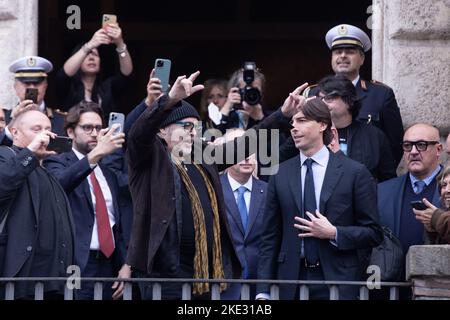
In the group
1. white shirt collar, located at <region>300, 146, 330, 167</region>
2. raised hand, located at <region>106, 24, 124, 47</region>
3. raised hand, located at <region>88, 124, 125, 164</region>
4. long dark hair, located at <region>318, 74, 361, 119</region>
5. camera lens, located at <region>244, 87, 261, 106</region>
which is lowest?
white shirt collar, located at <region>300, 146, 330, 167</region>

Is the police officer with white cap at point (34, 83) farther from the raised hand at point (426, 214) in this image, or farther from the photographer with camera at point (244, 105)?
the raised hand at point (426, 214)

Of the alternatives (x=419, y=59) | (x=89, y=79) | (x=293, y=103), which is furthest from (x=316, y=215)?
(x=89, y=79)

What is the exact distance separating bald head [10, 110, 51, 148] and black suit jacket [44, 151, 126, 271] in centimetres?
33

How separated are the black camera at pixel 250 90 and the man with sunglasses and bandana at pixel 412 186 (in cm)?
111

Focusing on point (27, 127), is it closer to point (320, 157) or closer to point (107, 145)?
point (107, 145)

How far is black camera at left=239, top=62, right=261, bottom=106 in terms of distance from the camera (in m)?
11.5

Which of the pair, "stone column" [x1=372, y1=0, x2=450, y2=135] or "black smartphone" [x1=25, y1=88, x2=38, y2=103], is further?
"stone column" [x1=372, y1=0, x2=450, y2=135]

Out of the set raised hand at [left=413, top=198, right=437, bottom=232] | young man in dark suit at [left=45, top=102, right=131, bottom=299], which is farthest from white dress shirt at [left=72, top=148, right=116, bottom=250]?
raised hand at [left=413, top=198, right=437, bottom=232]

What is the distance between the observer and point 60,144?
34.6ft

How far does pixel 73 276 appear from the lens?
10.0 m

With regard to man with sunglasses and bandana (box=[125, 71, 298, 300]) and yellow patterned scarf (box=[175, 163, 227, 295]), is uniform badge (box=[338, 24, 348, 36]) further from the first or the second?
yellow patterned scarf (box=[175, 163, 227, 295])

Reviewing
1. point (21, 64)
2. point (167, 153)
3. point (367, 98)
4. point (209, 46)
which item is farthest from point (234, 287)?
point (209, 46)
